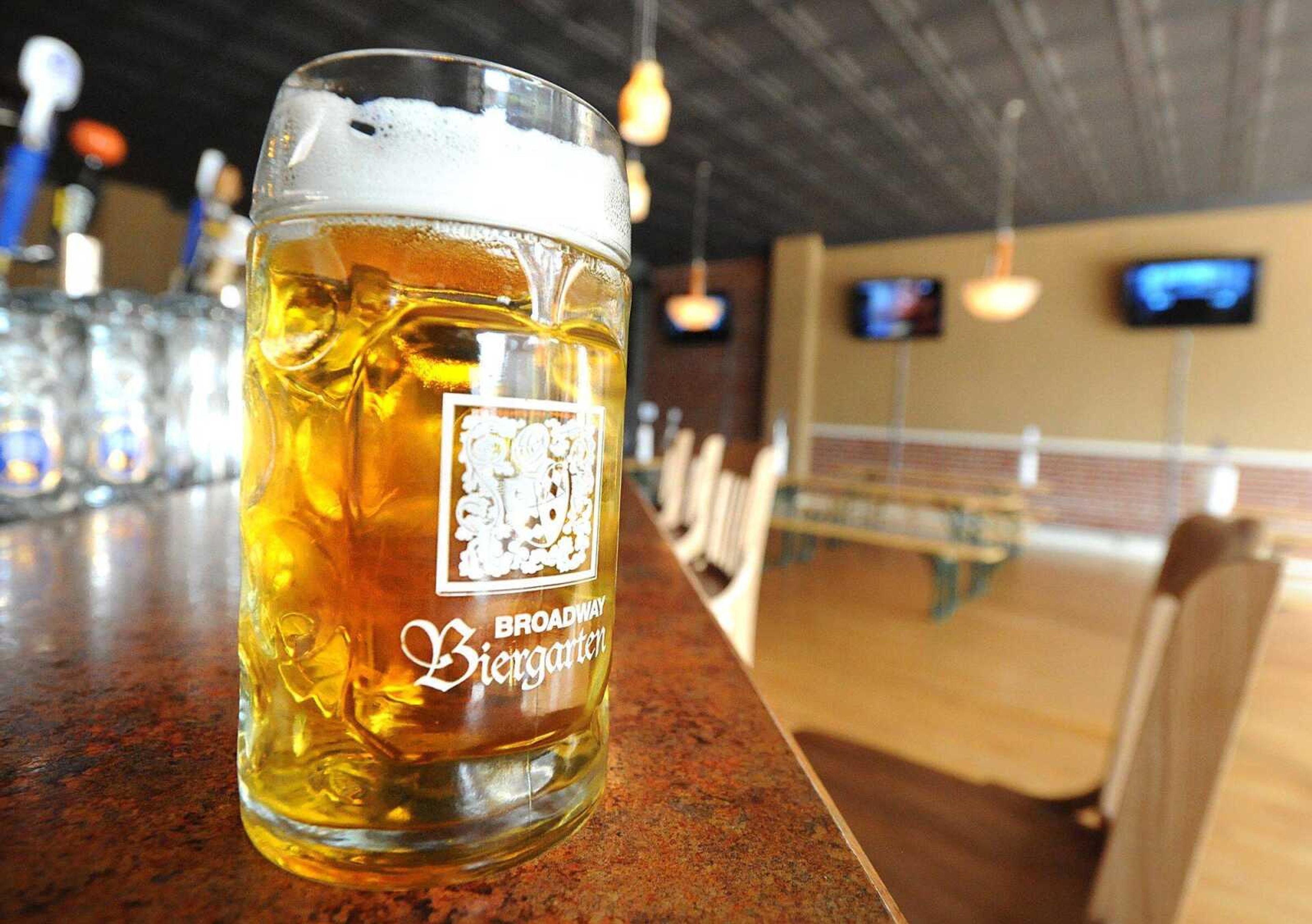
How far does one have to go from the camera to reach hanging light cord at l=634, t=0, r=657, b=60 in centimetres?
391

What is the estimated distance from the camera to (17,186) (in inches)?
31.0

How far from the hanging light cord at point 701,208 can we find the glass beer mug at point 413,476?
6408 millimetres

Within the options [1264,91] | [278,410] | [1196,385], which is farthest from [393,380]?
[1196,385]

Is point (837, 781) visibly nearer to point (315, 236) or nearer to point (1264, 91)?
point (315, 236)

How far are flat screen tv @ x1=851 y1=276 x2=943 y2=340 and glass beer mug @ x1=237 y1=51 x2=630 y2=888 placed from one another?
7.99 meters

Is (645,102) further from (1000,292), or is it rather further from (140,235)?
(140,235)

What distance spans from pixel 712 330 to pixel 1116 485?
16.3 ft

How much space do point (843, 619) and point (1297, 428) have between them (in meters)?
5.08

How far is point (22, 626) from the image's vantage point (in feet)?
1.51

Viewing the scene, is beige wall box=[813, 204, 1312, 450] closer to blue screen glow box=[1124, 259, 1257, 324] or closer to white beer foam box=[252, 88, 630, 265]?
blue screen glow box=[1124, 259, 1257, 324]

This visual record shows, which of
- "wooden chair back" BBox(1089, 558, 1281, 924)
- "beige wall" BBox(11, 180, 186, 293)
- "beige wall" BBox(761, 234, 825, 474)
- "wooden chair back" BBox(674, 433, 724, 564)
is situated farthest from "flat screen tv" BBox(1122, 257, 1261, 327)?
"beige wall" BBox(11, 180, 186, 293)

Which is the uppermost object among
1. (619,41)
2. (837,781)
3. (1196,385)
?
(619,41)

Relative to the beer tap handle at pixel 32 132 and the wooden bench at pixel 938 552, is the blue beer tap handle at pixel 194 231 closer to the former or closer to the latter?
the beer tap handle at pixel 32 132

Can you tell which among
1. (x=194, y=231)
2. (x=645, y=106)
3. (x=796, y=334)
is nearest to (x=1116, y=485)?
(x=796, y=334)
